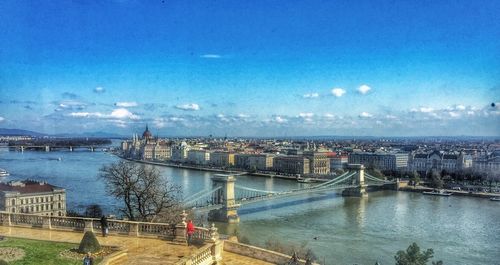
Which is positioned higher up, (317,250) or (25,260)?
(25,260)

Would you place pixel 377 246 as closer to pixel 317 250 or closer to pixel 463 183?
pixel 317 250

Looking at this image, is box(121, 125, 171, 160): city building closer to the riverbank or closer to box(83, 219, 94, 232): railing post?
the riverbank

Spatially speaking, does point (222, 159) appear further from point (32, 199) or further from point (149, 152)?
point (32, 199)

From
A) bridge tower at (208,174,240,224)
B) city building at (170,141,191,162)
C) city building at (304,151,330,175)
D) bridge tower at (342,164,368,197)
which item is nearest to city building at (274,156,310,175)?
city building at (304,151,330,175)

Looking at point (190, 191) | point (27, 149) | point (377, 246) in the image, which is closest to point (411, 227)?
point (377, 246)

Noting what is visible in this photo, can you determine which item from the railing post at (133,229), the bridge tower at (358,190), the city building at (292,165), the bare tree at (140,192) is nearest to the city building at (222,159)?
the city building at (292,165)

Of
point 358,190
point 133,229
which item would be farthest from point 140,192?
point 358,190

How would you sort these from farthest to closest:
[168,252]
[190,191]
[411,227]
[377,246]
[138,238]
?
[190,191], [411,227], [377,246], [138,238], [168,252]
